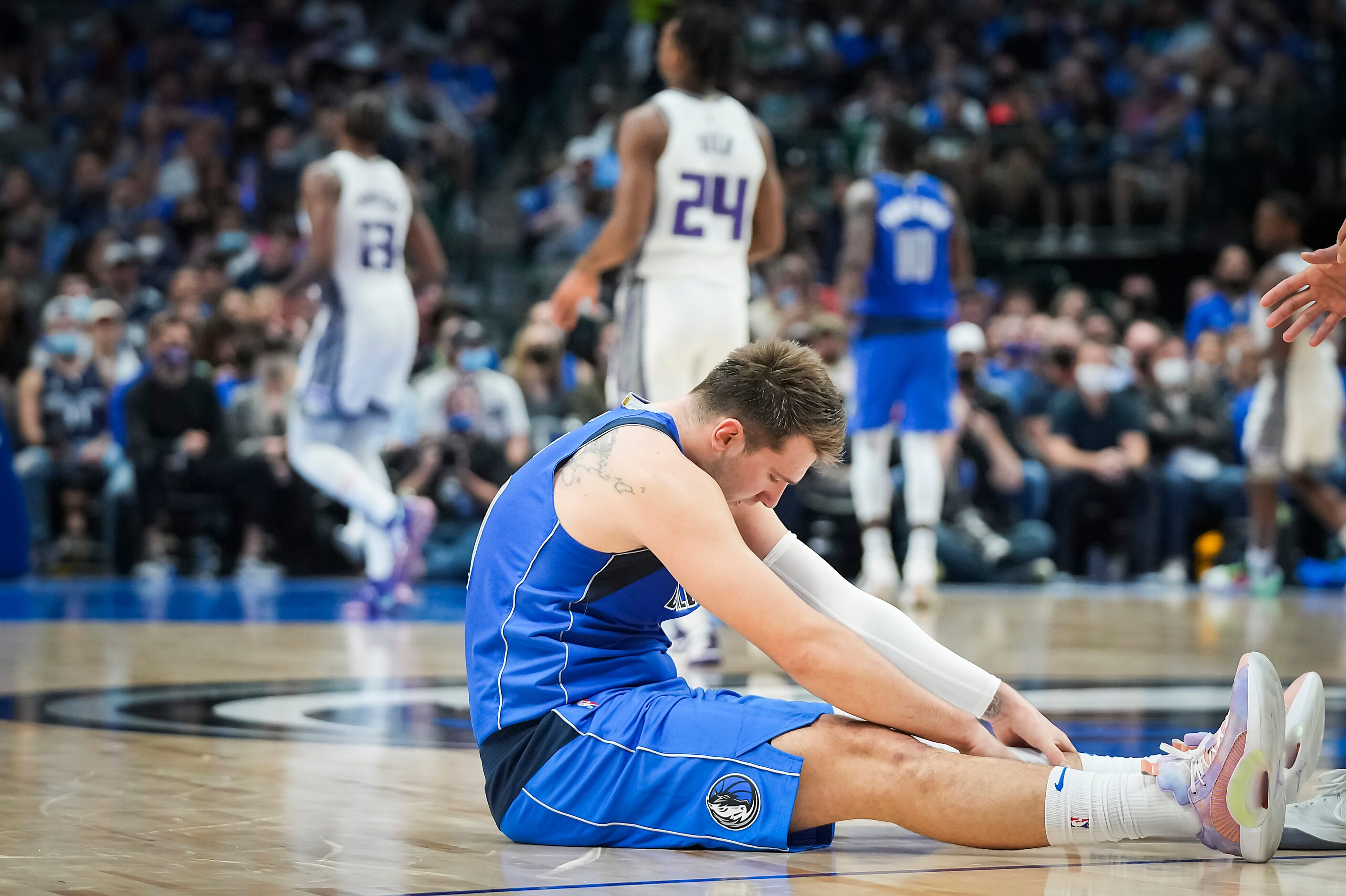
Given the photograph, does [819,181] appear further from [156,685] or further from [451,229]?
[156,685]

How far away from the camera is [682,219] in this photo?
6.45 metres

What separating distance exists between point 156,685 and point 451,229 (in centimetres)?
1082

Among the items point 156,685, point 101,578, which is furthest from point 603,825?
point 101,578

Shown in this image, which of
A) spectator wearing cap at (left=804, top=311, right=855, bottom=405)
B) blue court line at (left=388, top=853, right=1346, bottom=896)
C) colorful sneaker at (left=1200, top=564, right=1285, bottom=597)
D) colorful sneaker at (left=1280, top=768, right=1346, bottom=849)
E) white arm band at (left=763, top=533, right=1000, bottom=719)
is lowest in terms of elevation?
colorful sneaker at (left=1200, top=564, right=1285, bottom=597)

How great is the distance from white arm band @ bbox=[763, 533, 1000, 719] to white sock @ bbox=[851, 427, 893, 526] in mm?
5837

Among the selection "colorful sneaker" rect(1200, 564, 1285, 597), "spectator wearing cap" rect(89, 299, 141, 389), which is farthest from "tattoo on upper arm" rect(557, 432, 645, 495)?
"spectator wearing cap" rect(89, 299, 141, 389)

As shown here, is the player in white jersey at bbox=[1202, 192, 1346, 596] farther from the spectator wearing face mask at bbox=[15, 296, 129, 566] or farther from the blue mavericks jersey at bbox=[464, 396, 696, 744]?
the blue mavericks jersey at bbox=[464, 396, 696, 744]

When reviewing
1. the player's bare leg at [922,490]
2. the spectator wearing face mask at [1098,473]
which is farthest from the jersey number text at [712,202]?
the spectator wearing face mask at [1098,473]

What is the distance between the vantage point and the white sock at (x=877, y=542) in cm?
896

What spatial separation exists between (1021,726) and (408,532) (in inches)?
218

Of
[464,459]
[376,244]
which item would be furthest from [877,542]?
[464,459]

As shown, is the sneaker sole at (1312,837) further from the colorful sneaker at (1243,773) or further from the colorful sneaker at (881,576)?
the colorful sneaker at (881,576)

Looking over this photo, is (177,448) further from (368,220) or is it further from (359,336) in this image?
(368,220)

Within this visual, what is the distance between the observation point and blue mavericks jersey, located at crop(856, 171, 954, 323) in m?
9.12
